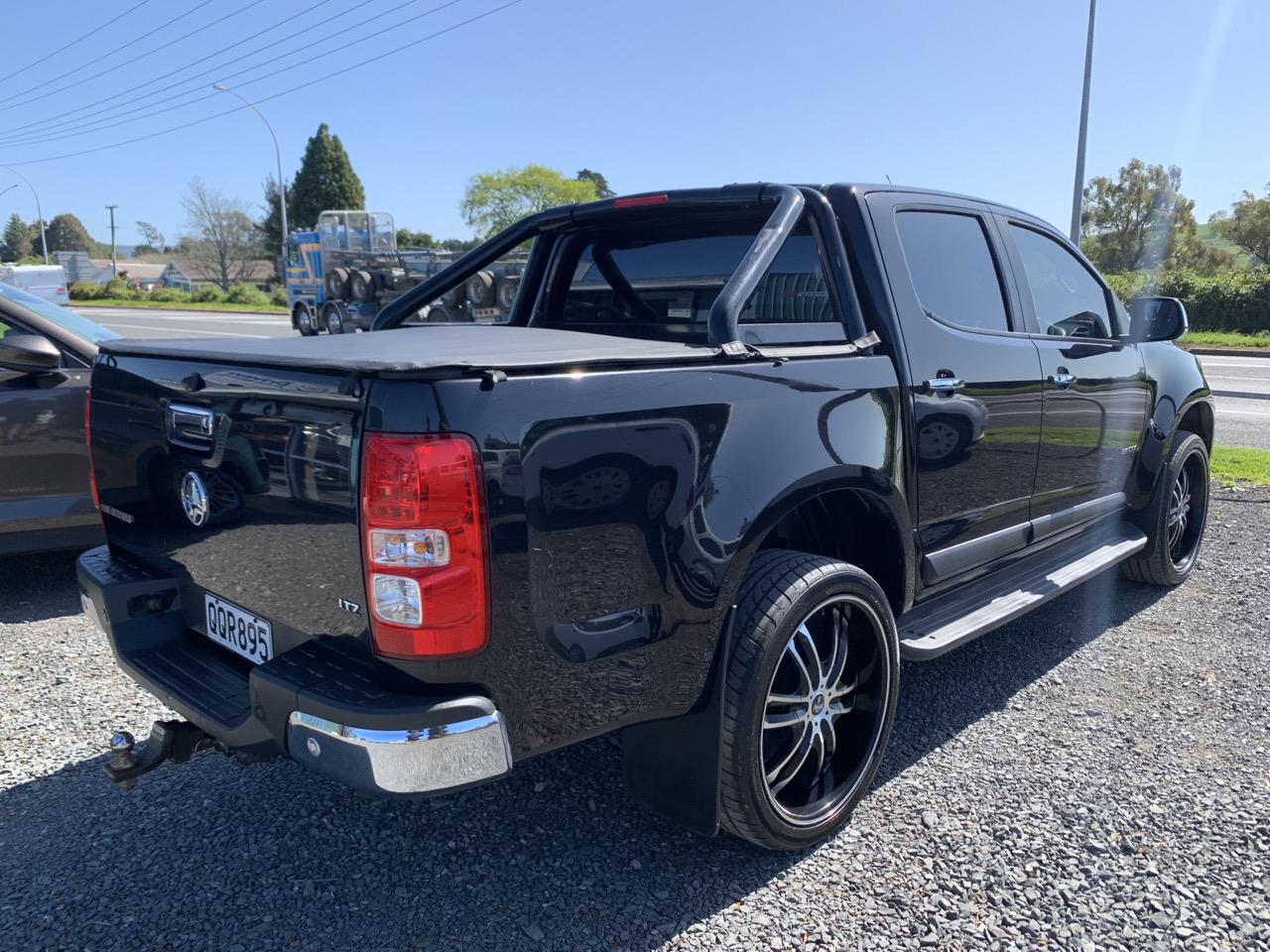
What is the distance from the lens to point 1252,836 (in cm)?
270

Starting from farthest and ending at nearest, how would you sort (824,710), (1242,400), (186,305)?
1. (186,305)
2. (1242,400)
3. (824,710)

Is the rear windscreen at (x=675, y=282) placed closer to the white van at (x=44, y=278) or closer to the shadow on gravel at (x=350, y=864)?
the shadow on gravel at (x=350, y=864)

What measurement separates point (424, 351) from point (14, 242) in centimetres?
11624

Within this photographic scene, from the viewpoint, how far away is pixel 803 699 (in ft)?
8.63

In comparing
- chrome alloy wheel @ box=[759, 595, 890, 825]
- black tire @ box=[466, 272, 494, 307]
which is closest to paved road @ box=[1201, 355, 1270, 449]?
chrome alloy wheel @ box=[759, 595, 890, 825]

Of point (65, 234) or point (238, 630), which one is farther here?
point (65, 234)

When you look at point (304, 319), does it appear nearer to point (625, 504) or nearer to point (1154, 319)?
point (1154, 319)

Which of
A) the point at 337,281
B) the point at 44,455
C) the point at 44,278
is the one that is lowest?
the point at 44,455

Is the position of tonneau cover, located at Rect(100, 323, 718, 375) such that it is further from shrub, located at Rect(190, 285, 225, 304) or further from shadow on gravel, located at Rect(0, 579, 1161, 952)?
shrub, located at Rect(190, 285, 225, 304)

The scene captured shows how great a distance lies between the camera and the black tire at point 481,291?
63.0 feet

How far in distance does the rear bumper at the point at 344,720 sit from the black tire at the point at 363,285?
21.8m

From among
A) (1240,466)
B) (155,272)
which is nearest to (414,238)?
(155,272)

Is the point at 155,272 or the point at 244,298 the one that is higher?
the point at 155,272

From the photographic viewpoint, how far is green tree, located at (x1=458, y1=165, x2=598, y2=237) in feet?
228
